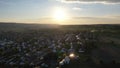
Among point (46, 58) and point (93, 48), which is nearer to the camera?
point (46, 58)

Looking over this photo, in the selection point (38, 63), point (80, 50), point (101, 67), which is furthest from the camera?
point (80, 50)

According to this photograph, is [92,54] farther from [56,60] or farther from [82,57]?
[56,60]

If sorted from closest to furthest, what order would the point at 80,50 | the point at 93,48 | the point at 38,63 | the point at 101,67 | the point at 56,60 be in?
the point at 101,67 < the point at 38,63 < the point at 56,60 < the point at 80,50 < the point at 93,48

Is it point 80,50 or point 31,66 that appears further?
point 80,50

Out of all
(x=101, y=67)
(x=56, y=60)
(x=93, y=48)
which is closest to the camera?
(x=101, y=67)

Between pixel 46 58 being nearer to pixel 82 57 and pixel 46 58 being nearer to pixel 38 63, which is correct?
pixel 38 63

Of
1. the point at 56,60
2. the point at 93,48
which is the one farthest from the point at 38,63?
the point at 93,48

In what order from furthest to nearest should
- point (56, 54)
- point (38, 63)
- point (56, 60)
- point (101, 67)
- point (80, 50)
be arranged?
point (80, 50) < point (56, 54) < point (56, 60) < point (38, 63) < point (101, 67)

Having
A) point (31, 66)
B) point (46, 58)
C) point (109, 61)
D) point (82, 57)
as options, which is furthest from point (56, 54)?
point (109, 61)
